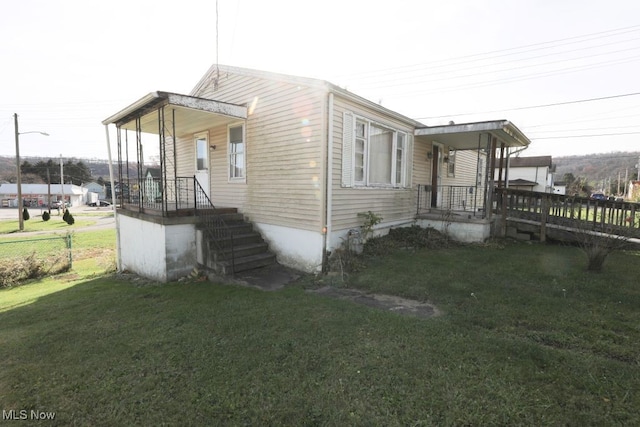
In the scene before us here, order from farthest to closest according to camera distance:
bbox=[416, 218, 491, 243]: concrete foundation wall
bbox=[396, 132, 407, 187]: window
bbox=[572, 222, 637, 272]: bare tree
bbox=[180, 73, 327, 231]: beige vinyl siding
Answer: bbox=[396, 132, 407, 187]: window, bbox=[416, 218, 491, 243]: concrete foundation wall, bbox=[180, 73, 327, 231]: beige vinyl siding, bbox=[572, 222, 637, 272]: bare tree

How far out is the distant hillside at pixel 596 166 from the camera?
63.2 metres

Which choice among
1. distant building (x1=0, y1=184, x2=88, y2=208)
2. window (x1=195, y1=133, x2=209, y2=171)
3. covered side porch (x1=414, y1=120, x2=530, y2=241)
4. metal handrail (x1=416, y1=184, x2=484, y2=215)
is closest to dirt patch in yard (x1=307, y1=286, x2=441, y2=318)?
covered side porch (x1=414, y1=120, x2=530, y2=241)

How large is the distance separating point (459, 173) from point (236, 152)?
10023 mm

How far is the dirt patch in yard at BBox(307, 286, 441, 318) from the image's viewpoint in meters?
4.29

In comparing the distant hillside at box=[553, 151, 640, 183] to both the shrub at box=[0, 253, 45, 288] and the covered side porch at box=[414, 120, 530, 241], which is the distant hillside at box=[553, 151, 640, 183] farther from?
the shrub at box=[0, 253, 45, 288]

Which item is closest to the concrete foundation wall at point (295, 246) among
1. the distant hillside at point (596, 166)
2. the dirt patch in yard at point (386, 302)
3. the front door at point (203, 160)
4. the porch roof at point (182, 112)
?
the dirt patch in yard at point (386, 302)

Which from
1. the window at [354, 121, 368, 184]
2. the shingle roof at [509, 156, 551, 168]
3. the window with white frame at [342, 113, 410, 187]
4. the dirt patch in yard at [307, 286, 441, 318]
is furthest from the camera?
the shingle roof at [509, 156, 551, 168]

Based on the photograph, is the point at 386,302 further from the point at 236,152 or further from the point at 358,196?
the point at 236,152

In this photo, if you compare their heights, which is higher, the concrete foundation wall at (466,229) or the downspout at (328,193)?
the downspout at (328,193)

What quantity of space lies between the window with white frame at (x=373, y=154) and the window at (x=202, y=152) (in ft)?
15.8

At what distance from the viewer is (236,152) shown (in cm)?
850

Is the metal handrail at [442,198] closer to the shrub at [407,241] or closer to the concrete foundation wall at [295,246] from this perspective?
the shrub at [407,241]

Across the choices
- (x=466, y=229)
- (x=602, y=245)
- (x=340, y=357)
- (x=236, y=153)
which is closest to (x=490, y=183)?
(x=466, y=229)

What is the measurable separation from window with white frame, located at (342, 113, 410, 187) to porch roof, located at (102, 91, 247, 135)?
2.94 metres
